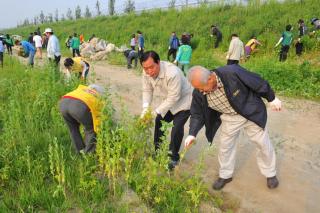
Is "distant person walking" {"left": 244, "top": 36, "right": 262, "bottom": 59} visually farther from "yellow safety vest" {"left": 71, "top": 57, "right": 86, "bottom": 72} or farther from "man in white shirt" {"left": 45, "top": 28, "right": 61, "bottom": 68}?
"yellow safety vest" {"left": 71, "top": 57, "right": 86, "bottom": 72}

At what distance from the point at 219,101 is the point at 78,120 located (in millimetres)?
1584

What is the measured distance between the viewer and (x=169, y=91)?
3.86 metres

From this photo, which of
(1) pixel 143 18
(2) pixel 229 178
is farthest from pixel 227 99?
(1) pixel 143 18

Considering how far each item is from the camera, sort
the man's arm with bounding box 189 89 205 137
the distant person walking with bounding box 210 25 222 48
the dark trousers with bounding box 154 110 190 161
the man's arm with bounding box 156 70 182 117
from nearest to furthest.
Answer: the man's arm with bounding box 189 89 205 137 < the man's arm with bounding box 156 70 182 117 < the dark trousers with bounding box 154 110 190 161 < the distant person walking with bounding box 210 25 222 48

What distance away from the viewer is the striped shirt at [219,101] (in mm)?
3430

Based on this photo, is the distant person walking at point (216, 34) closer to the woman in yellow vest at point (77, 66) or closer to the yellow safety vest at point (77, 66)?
the woman in yellow vest at point (77, 66)

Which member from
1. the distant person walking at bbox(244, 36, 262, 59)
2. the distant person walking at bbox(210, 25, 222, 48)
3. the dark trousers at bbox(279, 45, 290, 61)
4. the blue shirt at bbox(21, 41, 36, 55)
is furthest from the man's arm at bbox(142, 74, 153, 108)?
the distant person walking at bbox(210, 25, 222, 48)

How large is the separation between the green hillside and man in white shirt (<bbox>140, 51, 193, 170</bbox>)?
207 inches

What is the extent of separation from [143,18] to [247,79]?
861 inches

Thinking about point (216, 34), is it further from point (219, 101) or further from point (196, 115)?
point (219, 101)

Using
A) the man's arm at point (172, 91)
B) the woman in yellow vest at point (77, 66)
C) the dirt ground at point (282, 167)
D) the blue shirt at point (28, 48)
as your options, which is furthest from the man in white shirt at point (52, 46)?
the man's arm at point (172, 91)

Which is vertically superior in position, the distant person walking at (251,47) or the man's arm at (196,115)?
the distant person walking at (251,47)

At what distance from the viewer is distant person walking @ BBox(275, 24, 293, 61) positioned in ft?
37.5

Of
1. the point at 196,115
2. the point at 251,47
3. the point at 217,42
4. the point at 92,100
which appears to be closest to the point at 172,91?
the point at 196,115
